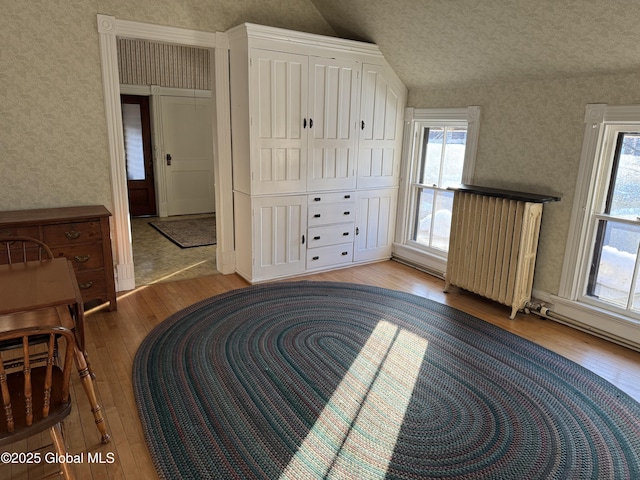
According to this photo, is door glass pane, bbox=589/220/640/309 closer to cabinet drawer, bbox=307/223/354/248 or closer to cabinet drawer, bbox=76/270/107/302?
cabinet drawer, bbox=307/223/354/248

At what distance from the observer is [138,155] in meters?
7.39

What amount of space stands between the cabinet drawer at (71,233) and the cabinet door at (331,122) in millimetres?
1992

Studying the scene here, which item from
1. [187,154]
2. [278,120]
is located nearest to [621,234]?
[278,120]

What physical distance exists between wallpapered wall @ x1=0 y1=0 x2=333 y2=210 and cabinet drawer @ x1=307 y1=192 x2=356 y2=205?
189 centimetres

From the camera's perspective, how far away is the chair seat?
1.59 meters

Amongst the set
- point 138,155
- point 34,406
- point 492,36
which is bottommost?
point 34,406

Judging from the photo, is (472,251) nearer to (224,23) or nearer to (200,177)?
(224,23)

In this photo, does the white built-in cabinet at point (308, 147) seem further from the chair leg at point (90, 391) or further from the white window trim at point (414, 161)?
the chair leg at point (90, 391)

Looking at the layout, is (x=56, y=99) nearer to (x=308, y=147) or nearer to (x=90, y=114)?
(x=90, y=114)

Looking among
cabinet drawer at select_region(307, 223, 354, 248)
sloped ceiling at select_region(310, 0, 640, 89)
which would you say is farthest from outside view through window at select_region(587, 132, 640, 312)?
cabinet drawer at select_region(307, 223, 354, 248)

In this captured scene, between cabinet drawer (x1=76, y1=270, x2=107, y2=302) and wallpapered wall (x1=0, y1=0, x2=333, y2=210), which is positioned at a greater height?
wallpapered wall (x1=0, y1=0, x2=333, y2=210)

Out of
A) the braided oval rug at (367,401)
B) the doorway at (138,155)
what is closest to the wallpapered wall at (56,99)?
the braided oval rug at (367,401)

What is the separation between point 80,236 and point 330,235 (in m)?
2.38

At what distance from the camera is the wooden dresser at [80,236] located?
331cm
